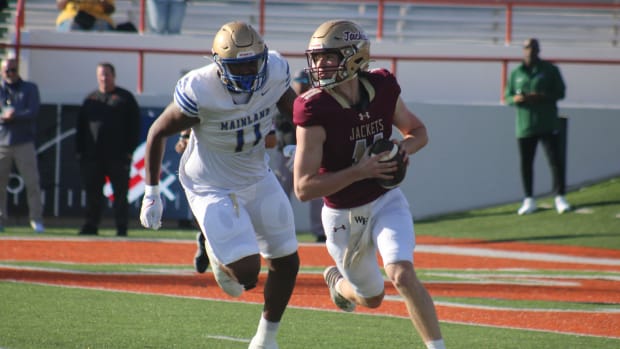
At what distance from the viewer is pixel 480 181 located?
53.0 ft

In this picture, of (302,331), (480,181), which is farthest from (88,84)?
(302,331)

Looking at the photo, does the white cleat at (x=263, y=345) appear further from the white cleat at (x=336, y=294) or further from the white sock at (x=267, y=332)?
the white cleat at (x=336, y=294)

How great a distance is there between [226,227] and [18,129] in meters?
7.87

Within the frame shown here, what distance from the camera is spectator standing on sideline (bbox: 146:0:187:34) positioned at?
1878 cm

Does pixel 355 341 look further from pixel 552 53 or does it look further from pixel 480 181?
pixel 552 53

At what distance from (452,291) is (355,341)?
2.72 metres

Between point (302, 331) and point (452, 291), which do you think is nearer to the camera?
point (302, 331)

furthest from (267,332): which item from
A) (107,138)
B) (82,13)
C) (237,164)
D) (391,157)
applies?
(82,13)

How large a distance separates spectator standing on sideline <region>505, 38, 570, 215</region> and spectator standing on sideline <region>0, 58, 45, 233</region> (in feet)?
19.1

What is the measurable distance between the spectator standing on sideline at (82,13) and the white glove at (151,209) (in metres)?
12.1

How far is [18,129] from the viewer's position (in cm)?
1354

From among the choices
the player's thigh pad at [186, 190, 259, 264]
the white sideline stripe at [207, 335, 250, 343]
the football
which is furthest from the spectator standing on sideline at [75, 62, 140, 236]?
the football

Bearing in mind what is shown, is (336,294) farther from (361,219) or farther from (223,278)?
(361,219)

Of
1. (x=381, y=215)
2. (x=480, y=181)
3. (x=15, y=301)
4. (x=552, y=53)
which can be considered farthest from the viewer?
(x=552, y=53)
